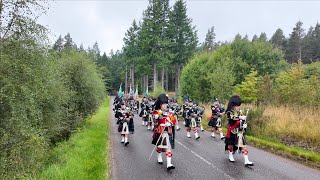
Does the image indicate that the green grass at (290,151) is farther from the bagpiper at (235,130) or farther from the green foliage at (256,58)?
the green foliage at (256,58)

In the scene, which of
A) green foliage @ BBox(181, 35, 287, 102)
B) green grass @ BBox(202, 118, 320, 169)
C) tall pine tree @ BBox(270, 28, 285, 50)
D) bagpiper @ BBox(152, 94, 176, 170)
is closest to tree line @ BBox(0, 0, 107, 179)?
bagpiper @ BBox(152, 94, 176, 170)

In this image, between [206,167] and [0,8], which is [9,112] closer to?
[0,8]

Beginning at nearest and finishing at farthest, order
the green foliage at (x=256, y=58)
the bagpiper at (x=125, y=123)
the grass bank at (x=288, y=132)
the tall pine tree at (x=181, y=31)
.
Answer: the grass bank at (x=288, y=132) → the bagpiper at (x=125, y=123) → the green foliage at (x=256, y=58) → the tall pine tree at (x=181, y=31)

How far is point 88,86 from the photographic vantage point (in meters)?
20.5

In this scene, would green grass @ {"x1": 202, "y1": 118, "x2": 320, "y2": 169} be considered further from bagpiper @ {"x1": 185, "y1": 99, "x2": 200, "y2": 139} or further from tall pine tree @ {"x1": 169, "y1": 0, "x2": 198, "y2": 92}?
tall pine tree @ {"x1": 169, "y1": 0, "x2": 198, "y2": 92}

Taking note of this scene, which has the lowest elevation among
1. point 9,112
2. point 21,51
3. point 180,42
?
point 9,112

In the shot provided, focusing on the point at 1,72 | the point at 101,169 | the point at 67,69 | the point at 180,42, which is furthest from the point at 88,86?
the point at 180,42

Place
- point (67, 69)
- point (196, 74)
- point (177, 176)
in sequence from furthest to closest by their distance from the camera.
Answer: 1. point (196, 74)
2. point (67, 69)
3. point (177, 176)

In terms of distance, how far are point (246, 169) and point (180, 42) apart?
44614 millimetres

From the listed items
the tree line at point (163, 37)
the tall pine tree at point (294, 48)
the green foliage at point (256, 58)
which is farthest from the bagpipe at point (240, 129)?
the tall pine tree at point (294, 48)

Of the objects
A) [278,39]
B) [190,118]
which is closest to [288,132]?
[190,118]

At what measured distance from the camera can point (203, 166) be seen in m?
9.75

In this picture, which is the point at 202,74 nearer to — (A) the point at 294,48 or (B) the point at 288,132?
(B) the point at 288,132

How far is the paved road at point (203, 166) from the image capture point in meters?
8.67
